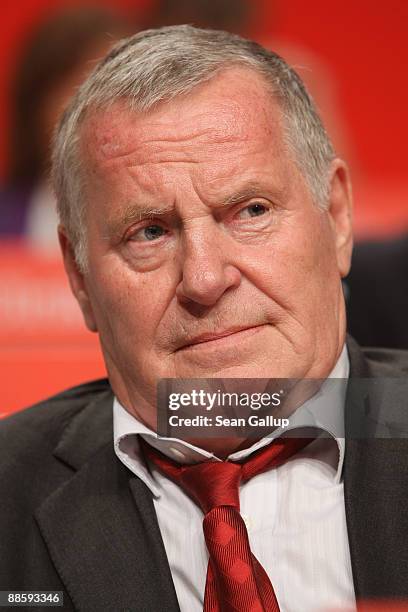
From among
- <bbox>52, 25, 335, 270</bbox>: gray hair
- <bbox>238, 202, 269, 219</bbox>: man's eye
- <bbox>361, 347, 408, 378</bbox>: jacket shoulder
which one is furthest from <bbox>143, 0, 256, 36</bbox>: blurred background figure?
<bbox>238, 202, 269, 219</bbox>: man's eye

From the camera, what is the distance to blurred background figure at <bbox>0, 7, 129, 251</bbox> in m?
3.29

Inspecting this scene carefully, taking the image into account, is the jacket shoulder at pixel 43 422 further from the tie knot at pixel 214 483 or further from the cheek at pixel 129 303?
the tie knot at pixel 214 483

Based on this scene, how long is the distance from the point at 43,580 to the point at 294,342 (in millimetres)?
515

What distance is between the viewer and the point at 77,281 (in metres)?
1.73

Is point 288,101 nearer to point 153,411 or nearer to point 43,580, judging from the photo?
point 153,411

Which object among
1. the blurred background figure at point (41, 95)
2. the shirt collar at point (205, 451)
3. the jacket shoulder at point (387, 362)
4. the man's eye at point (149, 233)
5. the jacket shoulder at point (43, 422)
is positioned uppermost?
the blurred background figure at point (41, 95)

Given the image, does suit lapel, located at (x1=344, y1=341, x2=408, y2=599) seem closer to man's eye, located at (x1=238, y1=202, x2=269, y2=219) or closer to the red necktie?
the red necktie

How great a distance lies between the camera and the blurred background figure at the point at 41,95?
3.29m

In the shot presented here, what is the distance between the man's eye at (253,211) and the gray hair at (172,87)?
0.10 meters

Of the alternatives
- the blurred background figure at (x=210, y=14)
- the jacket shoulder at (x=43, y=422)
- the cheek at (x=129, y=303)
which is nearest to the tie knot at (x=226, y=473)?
the cheek at (x=129, y=303)

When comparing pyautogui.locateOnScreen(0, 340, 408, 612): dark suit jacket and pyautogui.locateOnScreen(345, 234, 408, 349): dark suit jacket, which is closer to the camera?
pyautogui.locateOnScreen(0, 340, 408, 612): dark suit jacket

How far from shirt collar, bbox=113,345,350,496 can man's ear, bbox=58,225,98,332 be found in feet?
0.60

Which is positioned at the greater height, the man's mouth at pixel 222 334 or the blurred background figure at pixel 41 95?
the blurred background figure at pixel 41 95

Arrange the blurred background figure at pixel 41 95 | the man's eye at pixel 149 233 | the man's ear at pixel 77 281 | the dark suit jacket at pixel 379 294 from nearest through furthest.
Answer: the man's eye at pixel 149 233, the man's ear at pixel 77 281, the dark suit jacket at pixel 379 294, the blurred background figure at pixel 41 95
